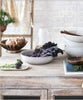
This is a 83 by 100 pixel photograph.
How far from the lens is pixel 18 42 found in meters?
1.78

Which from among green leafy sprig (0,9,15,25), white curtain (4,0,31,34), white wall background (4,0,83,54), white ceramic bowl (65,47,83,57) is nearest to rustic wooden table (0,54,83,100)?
white ceramic bowl (65,47,83,57)

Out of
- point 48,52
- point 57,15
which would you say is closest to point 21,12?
point 57,15

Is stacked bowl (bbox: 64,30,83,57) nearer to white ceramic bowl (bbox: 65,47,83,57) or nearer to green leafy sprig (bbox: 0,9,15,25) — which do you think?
white ceramic bowl (bbox: 65,47,83,57)

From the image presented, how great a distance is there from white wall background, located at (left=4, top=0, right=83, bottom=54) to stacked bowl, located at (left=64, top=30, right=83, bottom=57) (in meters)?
2.05

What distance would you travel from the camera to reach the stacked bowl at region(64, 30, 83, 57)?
159 cm

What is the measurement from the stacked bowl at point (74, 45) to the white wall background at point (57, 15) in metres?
2.05

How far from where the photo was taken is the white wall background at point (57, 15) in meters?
3.70

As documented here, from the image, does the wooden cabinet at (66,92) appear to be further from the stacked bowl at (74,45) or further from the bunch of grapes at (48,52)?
the stacked bowl at (74,45)

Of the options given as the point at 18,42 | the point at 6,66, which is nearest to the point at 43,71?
the point at 6,66

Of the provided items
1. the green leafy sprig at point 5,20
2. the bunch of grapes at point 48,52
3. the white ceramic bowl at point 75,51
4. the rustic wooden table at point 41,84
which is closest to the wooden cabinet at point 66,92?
the rustic wooden table at point 41,84

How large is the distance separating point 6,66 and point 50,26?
2496 mm

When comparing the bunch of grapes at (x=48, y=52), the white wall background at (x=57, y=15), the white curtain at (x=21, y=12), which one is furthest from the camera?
the white wall background at (x=57, y=15)

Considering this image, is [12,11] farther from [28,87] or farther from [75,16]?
[28,87]

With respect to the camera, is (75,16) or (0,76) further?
(75,16)
